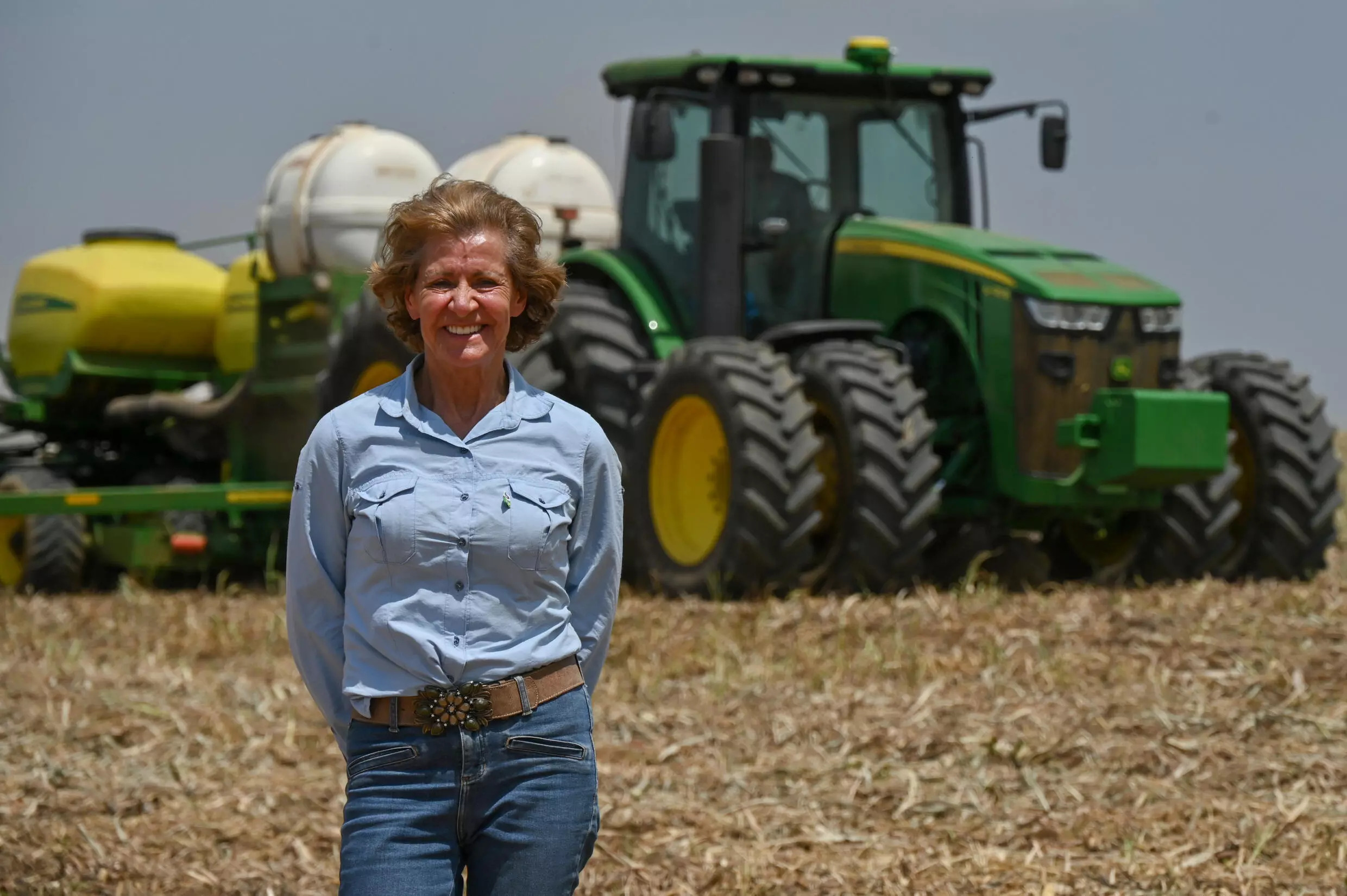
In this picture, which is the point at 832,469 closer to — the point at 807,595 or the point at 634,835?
the point at 807,595

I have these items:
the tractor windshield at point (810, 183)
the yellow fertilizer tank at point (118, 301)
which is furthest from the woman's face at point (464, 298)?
the yellow fertilizer tank at point (118, 301)

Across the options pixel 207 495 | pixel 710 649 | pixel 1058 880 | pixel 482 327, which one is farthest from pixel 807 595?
pixel 482 327

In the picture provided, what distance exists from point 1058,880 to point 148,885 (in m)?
2.21

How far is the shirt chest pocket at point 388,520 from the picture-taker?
2992mm

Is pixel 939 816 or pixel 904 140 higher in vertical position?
pixel 904 140

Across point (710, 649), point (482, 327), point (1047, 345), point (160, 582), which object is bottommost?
point (160, 582)

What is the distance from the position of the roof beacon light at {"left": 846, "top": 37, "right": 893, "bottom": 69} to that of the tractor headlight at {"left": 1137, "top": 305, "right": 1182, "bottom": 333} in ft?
6.19

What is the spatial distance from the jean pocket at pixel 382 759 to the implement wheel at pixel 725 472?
5.92 meters

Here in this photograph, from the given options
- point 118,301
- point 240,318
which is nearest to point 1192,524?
point 240,318

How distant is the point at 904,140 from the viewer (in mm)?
10391

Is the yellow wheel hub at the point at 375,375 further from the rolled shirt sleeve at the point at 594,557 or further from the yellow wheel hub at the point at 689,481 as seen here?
the rolled shirt sleeve at the point at 594,557

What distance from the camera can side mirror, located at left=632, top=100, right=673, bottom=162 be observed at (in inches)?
373

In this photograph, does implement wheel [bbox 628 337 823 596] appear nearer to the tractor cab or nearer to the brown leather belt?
the tractor cab

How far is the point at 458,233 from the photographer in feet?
10.2
